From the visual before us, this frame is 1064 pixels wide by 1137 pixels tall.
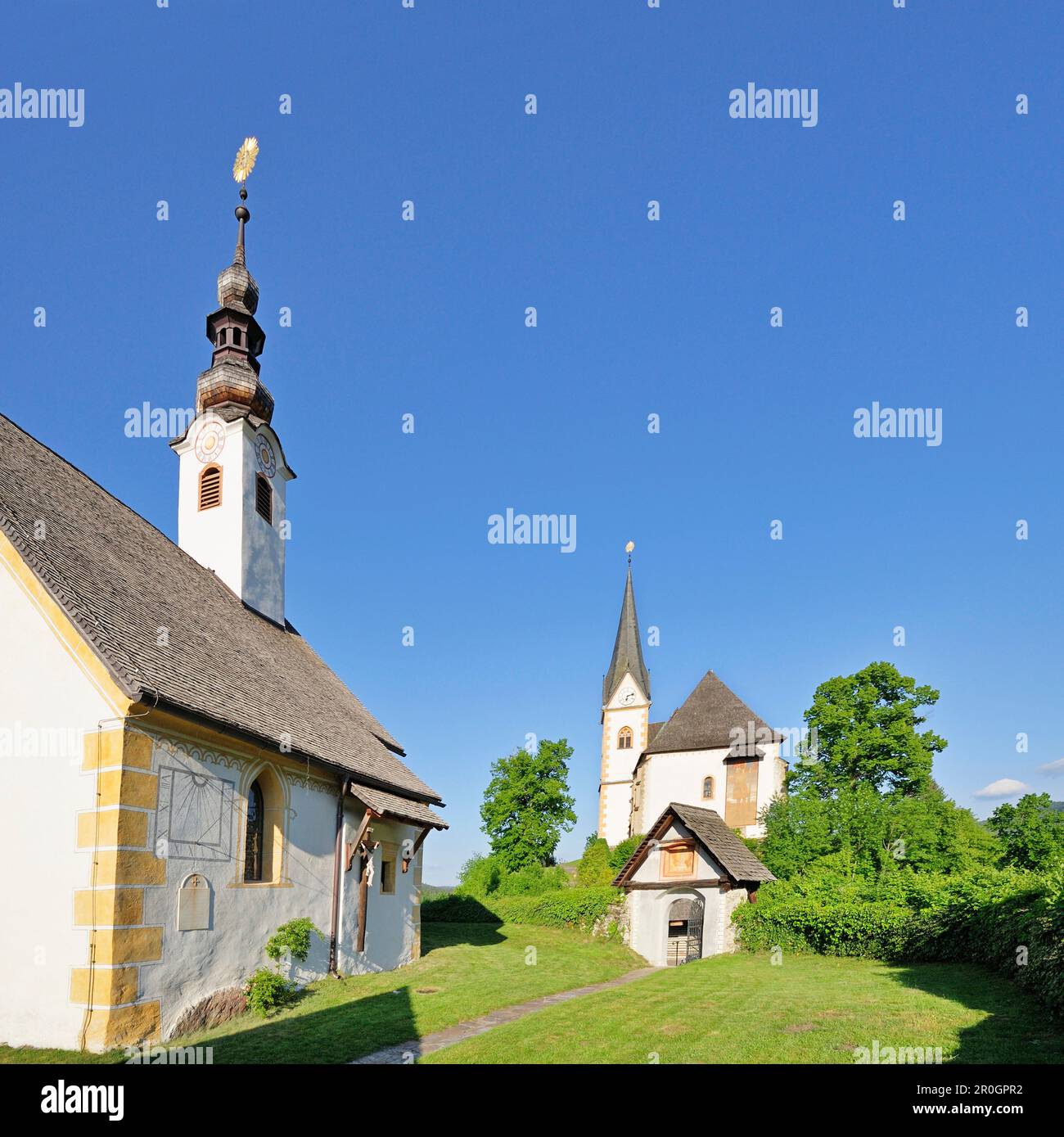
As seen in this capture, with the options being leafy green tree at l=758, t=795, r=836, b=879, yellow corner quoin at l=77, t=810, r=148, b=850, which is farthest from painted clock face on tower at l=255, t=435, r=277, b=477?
leafy green tree at l=758, t=795, r=836, b=879

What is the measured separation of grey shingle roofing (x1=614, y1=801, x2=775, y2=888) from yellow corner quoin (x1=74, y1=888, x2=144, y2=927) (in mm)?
16408

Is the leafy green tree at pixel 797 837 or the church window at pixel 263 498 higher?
the church window at pixel 263 498

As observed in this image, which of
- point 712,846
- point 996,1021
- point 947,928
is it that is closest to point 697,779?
point 712,846

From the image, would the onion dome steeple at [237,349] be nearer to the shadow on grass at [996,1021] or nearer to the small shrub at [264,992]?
the small shrub at [264,992]

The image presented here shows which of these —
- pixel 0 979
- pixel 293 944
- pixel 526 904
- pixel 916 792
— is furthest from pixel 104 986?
pixel 916 792

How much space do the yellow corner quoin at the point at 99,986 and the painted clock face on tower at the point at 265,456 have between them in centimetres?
1440

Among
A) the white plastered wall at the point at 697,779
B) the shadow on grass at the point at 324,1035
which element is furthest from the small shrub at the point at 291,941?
the white plastered wall at the point at 697,779

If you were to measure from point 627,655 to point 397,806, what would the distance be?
4427cm

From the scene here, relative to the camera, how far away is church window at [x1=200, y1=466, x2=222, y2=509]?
21.7 m

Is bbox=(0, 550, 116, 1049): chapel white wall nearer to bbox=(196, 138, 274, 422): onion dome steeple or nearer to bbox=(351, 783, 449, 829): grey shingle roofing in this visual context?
bbox=(351, 783, 449, 829): grey shingle roofing

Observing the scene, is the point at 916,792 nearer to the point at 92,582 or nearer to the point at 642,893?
the point at 642,893

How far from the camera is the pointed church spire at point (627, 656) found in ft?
197

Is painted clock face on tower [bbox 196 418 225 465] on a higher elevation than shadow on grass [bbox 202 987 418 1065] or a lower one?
higher

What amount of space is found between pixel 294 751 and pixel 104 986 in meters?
4.93
